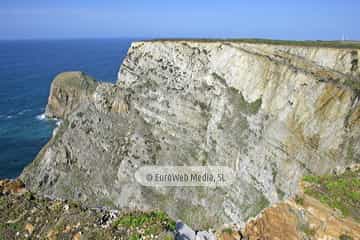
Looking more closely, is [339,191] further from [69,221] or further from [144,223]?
[69,221]

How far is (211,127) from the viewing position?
107 ft

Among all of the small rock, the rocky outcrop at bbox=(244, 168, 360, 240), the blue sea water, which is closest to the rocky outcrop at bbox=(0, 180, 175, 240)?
the small rock

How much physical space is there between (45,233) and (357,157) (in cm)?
1771

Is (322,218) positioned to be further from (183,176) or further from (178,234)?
(183,176)

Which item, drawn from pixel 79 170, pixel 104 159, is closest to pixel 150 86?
pixel 104 159

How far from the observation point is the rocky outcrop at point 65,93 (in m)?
74.6

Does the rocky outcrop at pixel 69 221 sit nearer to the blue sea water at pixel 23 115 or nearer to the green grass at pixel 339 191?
the green grass at pixel 339 191

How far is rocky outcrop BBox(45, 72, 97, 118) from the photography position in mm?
74625

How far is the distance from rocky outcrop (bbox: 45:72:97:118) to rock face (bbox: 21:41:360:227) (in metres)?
31.4

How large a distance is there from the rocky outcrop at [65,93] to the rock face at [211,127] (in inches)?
1234

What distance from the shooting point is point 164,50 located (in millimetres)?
39250

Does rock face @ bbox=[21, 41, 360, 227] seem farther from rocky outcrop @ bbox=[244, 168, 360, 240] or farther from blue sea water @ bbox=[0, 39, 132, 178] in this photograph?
blue sea water @ bbox=[0, 39, 132, 178]

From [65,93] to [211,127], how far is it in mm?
51993

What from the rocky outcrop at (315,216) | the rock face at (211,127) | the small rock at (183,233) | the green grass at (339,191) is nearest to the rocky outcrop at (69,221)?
the small rock at (183,233)
